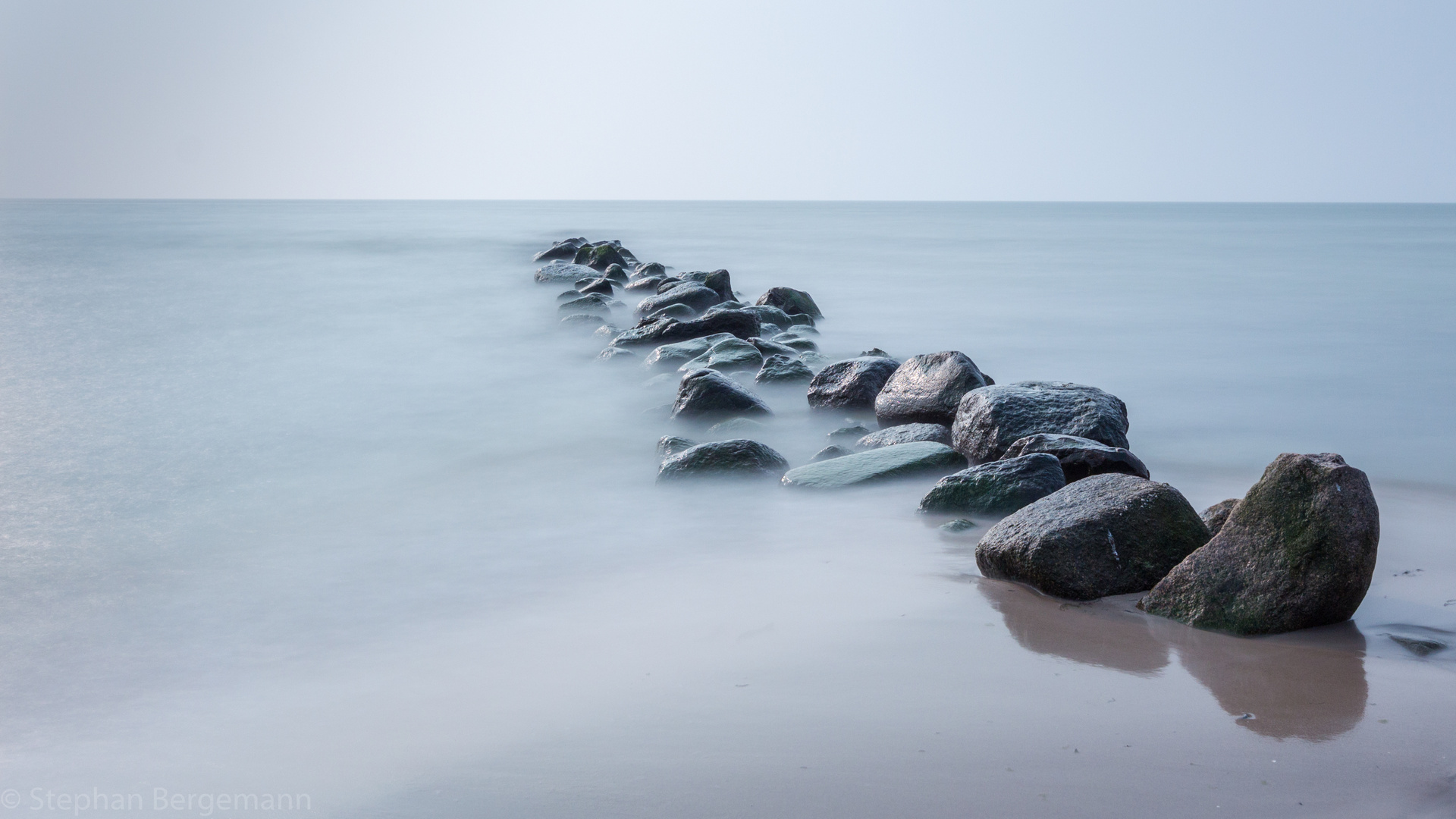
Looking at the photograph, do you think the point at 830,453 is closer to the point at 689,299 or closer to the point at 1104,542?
the point at 1104,542

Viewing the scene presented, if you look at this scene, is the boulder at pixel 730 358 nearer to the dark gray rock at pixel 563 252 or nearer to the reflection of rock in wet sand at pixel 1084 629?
the reflection of rock in wet sand at pixel 1084 629

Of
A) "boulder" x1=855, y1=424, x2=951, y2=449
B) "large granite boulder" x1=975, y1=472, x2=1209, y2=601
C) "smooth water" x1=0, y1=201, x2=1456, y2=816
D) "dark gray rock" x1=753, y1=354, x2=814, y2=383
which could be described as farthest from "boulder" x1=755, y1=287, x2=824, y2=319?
"large granite boulder" x1=975, y1=472, x2=1209, y2=601

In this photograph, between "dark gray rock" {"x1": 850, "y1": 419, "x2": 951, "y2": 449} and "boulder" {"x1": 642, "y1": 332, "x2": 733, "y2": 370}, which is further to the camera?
"boulder" {"x1": 642, "y1": 332, "x2": 733, "y2": 370}

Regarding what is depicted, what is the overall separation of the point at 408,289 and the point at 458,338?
7925 mm

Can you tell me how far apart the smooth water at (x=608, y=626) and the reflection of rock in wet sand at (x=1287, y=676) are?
12 millimetres

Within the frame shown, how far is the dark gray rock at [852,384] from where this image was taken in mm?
7578

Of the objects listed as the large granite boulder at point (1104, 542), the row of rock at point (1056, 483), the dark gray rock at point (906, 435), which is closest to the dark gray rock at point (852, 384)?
the row of rock at point (1056, 483)

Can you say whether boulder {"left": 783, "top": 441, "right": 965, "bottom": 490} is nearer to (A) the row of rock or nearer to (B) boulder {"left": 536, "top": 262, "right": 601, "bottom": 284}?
(A) the row of rock

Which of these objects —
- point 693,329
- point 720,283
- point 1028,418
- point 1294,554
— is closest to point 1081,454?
point 1028,418

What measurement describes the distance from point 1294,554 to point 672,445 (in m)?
3.66

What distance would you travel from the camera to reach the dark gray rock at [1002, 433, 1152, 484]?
491 cm

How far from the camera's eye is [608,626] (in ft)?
12.2

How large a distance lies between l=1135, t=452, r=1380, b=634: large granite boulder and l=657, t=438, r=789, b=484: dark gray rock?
2636mm

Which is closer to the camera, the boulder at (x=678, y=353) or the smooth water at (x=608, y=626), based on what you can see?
the smooth water at (x=608, y=626)
